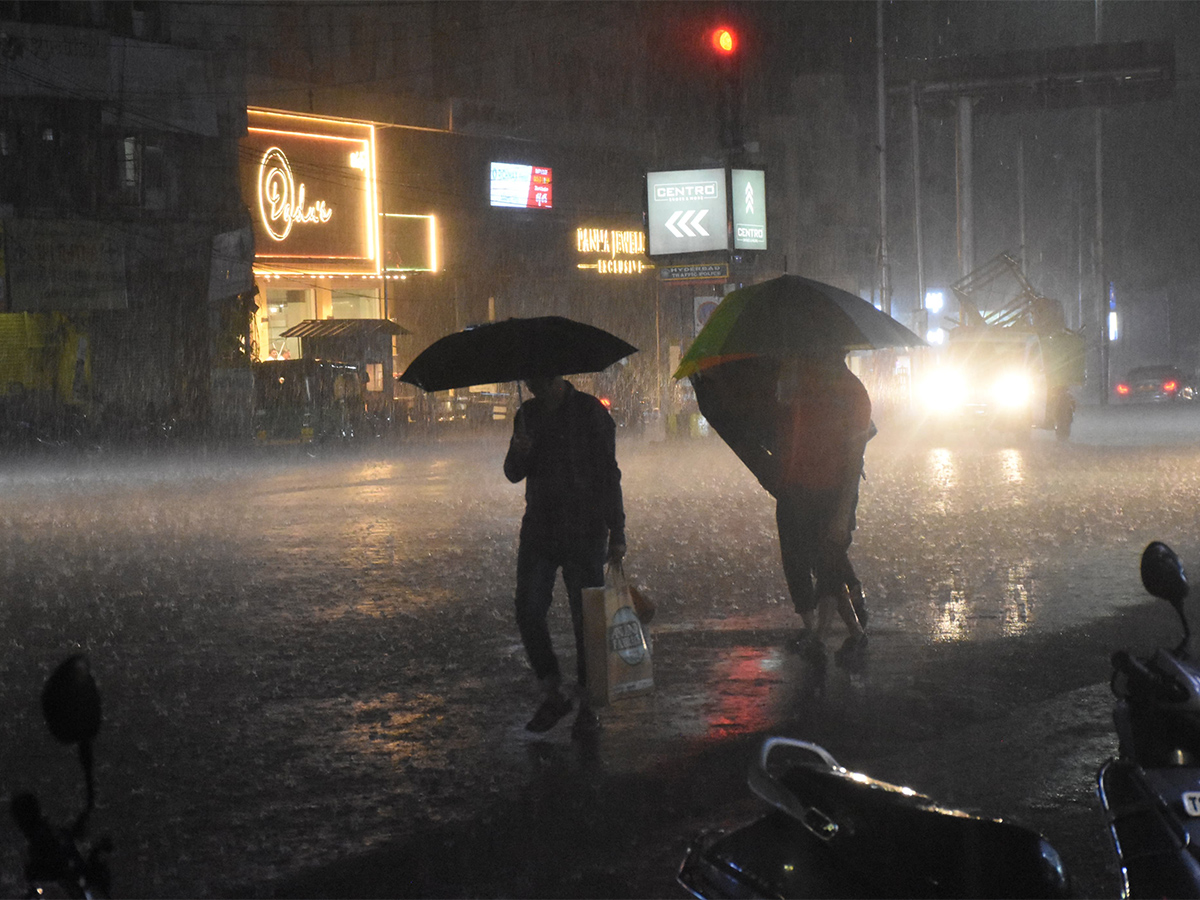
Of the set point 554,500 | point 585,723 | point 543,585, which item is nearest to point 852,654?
point 585,723

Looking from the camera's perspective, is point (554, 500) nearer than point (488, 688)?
Yes

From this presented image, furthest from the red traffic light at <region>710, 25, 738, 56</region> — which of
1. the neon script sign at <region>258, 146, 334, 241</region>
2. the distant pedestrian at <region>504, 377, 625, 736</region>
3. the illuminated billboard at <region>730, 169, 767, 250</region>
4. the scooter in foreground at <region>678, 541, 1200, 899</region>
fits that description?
the neon script sign at <region>258, 146, 334, 241</region>

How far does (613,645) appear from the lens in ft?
19.7

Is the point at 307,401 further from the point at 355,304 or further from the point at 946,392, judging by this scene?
the point at 946,392

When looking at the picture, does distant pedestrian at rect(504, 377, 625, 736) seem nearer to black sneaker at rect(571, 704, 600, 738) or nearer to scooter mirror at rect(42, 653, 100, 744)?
black sneaker at rect(571, 704, 600, 738)

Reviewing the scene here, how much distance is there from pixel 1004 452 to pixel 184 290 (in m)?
22.3

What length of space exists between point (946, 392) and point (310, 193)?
866 inches

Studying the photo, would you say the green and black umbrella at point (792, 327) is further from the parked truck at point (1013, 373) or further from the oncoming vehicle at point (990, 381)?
the oncoming vehicle at point (990, 381)

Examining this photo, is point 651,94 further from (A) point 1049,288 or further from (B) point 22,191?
(B) point 22,191

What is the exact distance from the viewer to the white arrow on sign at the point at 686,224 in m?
30.0

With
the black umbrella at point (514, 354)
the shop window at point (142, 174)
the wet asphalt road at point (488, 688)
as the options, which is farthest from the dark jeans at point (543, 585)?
the shop window at point (142, 174)

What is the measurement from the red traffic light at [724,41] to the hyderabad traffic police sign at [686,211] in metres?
14.6

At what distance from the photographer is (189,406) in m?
36.1

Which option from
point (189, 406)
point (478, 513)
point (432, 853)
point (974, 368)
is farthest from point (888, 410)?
point (432, 853)
